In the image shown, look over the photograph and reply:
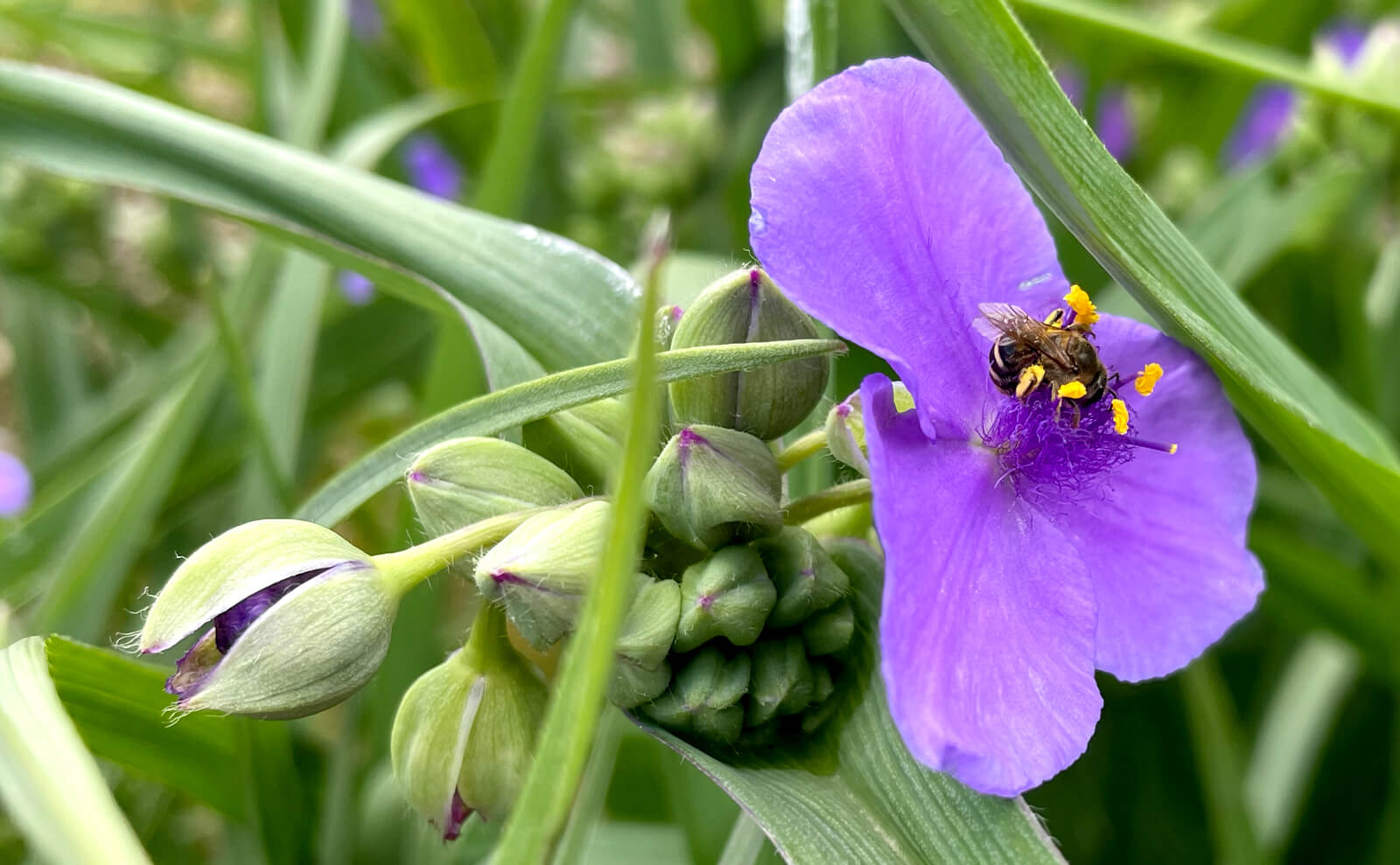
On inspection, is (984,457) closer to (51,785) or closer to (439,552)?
(439,552)

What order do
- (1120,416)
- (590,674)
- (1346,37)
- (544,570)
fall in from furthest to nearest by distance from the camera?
(1346,37) < (1120,416) < (544,570) < (590,674)

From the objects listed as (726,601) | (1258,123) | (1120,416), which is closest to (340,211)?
(726,601)

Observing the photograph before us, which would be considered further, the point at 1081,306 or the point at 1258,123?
the point at 1258,123

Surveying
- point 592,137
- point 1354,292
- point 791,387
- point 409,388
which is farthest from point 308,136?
point 1354,292

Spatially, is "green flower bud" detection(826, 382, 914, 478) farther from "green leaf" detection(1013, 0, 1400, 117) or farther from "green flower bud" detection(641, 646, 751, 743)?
"green leaf" detection(1013, 0, 1400, 117)

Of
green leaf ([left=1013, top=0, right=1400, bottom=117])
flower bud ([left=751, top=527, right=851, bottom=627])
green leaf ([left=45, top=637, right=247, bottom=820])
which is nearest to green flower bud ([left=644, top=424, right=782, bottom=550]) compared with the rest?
flower bud ([left=751, top=527, right=851, bottom=627])

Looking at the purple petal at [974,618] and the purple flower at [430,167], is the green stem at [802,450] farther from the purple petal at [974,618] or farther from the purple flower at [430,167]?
the purple flower at [430,167]
